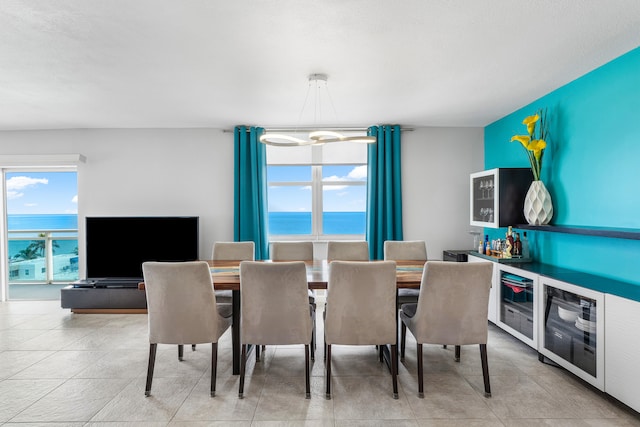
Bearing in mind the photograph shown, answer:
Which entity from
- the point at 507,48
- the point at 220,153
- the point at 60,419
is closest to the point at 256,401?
the point at 60,419

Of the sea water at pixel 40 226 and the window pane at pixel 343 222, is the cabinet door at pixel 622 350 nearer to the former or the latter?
the window pane at pixel 343 222

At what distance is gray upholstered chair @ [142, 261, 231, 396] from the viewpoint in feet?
7.36

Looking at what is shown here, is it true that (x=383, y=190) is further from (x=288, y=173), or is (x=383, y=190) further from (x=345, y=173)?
(x=288, y=173)

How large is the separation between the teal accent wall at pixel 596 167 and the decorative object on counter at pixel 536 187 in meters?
0.10

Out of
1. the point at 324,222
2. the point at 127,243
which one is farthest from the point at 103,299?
the point at 324,222

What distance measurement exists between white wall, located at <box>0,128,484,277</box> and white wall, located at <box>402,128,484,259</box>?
0.5 inches

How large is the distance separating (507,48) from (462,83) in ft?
2.20

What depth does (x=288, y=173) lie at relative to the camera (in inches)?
192

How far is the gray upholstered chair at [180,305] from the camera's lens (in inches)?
88.4

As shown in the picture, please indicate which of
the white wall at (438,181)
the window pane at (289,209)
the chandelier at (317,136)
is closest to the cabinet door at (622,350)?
the chandelier at (317,136)

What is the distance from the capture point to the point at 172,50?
95.6 inches

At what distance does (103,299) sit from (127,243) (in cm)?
71

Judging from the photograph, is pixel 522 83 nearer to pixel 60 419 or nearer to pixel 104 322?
pixel 60 419

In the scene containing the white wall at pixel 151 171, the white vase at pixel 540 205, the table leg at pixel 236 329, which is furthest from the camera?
the white wall at pixel 151 171
